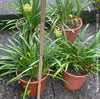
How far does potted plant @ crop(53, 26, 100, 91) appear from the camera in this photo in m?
1.35

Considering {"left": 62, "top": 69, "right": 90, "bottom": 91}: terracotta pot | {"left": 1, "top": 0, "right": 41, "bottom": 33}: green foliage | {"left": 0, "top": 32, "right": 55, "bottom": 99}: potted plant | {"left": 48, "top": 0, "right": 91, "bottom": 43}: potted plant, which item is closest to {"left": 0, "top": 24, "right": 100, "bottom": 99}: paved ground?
{"left": 62, "top": 69, "right": 90, "bottom": 91}: terracotta pot

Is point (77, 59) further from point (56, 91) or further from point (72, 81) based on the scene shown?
point (56, 91)

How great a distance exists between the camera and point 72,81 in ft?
4.81

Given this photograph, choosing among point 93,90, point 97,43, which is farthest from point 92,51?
point 93,90

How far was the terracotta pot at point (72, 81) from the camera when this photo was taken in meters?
1.41

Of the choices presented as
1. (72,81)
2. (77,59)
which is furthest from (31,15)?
(72,81)

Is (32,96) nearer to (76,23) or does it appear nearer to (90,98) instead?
(90,98)

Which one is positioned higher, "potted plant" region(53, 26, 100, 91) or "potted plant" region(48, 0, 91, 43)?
"potted plant" region(48, 0, 91, 43)

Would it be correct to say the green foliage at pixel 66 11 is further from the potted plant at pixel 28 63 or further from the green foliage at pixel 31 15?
the potted plant at pixel 28 63

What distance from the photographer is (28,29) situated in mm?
1642

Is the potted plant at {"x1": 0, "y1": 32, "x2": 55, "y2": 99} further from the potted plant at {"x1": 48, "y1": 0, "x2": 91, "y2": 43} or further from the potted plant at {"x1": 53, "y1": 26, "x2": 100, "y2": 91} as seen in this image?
the potted plant at {"x1": 48, "y1": 0, "x2": 91, "y2": 43}

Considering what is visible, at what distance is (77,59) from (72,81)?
0.69ft

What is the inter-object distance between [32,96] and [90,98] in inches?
21.5

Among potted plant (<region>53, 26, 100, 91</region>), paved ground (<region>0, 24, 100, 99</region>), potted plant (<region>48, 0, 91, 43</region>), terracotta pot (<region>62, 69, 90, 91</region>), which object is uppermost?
potted plant (<region>48, 0, 91, 43</region>)
